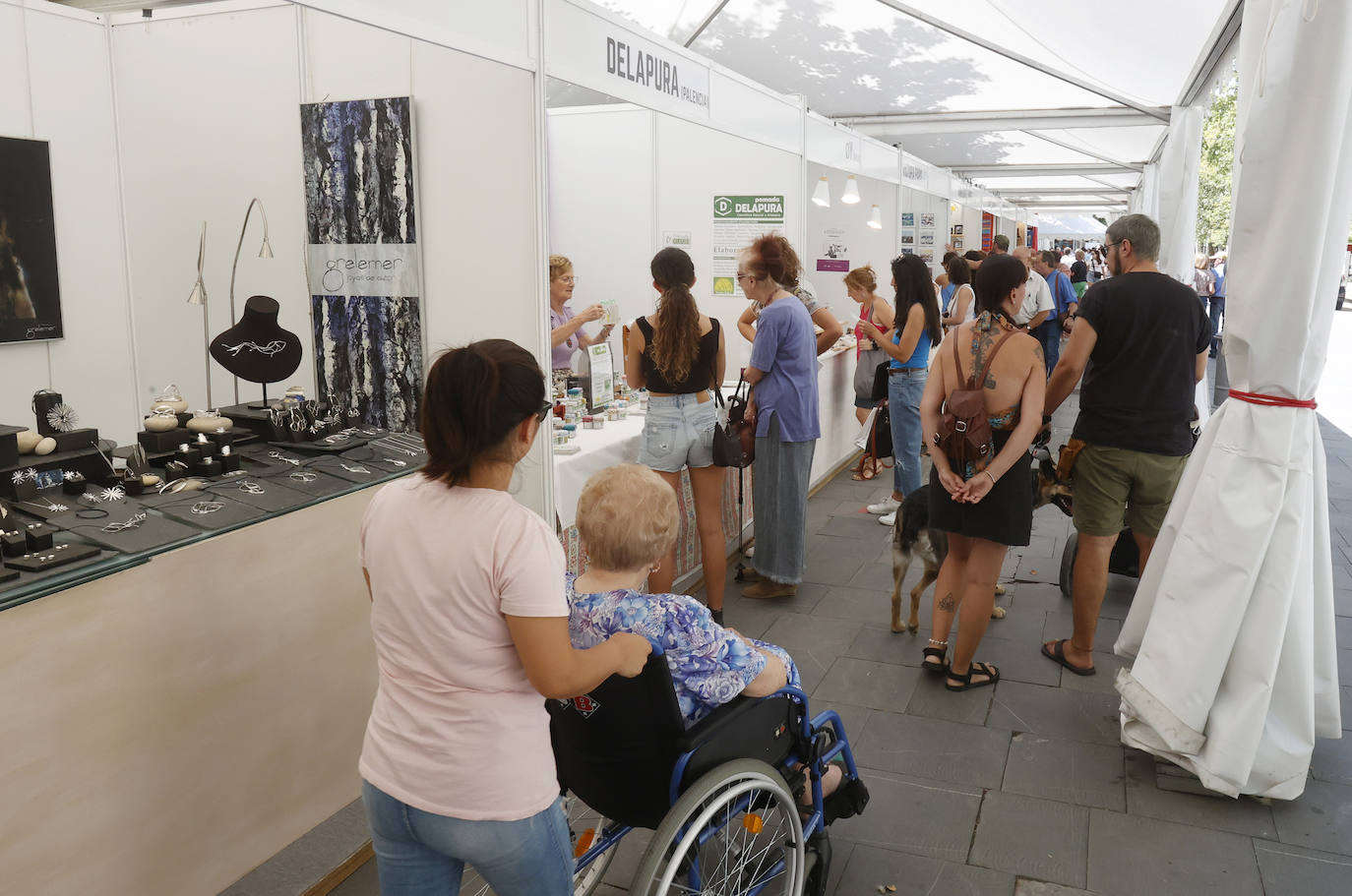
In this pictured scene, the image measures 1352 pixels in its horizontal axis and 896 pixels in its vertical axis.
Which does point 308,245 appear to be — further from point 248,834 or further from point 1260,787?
point 1260,787

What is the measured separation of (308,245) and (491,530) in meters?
2.32

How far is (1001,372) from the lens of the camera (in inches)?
124

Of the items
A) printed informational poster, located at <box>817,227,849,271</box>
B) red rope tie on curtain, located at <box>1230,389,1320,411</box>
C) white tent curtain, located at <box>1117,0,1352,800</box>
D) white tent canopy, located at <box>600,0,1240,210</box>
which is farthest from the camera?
printed informational poster, located at <box>817,227,849,271</box>

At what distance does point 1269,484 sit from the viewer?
2.73 meters

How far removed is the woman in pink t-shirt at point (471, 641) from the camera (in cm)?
139

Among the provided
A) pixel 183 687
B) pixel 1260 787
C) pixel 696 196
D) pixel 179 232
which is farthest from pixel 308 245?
pixel 696 196

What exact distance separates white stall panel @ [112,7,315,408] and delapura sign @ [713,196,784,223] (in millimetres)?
3516

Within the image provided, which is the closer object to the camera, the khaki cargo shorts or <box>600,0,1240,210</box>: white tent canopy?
the khaki cargo shorts

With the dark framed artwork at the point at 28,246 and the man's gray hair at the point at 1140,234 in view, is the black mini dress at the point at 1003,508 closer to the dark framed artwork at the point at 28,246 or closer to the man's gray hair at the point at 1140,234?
the man's gray hair at the point at 1140,234

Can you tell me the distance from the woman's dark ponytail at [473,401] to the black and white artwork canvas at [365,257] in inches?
70.8

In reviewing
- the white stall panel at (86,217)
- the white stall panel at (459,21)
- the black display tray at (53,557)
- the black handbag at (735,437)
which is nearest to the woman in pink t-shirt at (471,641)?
the black display tray at (53,557)

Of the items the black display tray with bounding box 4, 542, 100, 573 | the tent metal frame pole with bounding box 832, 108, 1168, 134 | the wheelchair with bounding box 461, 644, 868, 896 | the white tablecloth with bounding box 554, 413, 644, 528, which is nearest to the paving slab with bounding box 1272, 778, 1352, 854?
the wheelchair with bounding box 461, 644, 868, 896

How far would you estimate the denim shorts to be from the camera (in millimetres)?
3891

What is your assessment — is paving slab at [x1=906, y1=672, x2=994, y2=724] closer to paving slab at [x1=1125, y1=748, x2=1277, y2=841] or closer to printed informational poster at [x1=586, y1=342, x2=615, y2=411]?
paving slab at [x1=1125, y1=748, x2=1277, y2=841]
